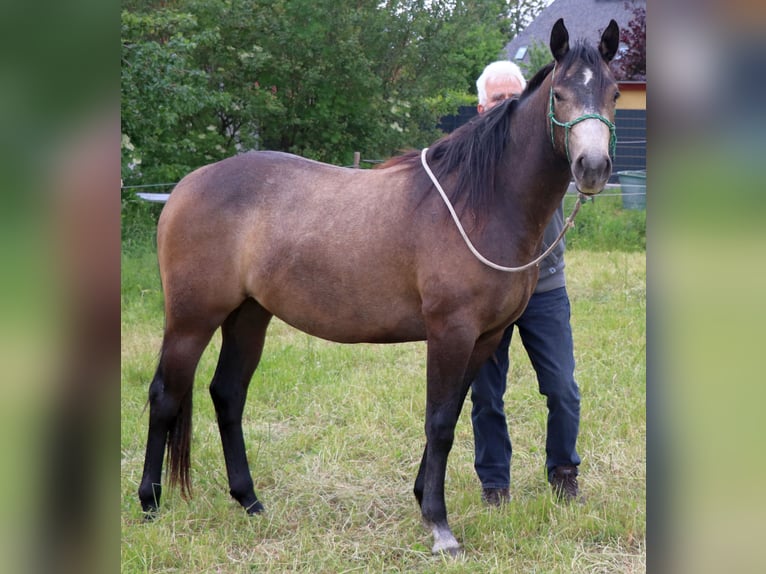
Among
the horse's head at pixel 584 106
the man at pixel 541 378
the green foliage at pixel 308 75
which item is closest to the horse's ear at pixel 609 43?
the horse's head at pixel 584 106

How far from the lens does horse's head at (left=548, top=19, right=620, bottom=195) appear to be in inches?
99.7

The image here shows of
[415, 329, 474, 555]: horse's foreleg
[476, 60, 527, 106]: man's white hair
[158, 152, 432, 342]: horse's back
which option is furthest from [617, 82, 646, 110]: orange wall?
[415, 329, 474, 555]: horse's foreleg

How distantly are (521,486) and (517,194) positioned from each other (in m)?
1.57

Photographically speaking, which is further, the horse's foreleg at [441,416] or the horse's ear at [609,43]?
the horse's foreleg at [441,416]

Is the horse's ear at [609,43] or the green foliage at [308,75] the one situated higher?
the green foliage at [308,75]

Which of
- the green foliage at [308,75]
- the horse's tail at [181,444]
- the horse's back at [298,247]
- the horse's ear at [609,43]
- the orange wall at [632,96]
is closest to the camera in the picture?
the horse's ear at [609,43]

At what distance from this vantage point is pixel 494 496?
11.8ft

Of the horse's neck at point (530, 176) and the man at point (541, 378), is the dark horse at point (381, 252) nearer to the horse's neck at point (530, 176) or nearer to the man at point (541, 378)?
the horse's neck at point (530, 176)

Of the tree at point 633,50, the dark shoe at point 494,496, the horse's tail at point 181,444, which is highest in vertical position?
the tree at point 633,50

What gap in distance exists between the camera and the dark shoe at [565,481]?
3613mm

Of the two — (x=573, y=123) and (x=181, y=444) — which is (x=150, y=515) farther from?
(x=573, y=123)
